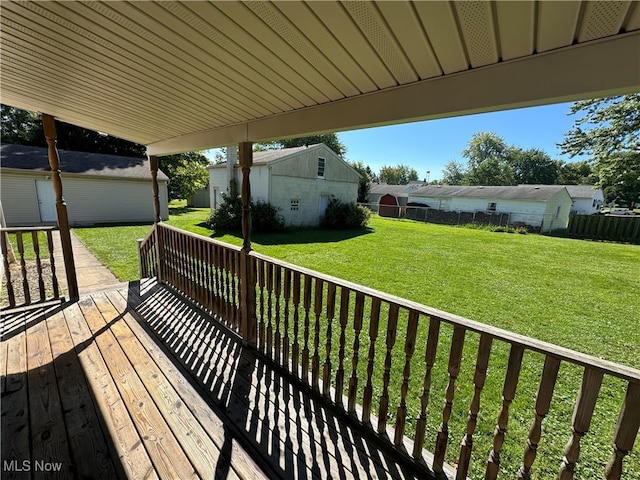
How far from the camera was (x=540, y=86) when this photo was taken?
3.98 feet

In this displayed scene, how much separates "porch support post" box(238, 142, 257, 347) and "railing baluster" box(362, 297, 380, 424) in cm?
138

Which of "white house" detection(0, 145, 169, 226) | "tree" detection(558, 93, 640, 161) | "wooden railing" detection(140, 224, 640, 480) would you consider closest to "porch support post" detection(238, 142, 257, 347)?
"wooden railing" detection(140, 224, 640, 480)

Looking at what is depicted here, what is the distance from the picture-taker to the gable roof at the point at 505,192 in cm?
1870

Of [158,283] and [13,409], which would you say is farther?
[158,283]

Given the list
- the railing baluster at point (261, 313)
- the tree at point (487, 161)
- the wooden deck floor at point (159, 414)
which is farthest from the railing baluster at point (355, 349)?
the tree at point (487, 161)

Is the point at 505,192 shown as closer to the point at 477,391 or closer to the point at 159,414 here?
the point at 477,391

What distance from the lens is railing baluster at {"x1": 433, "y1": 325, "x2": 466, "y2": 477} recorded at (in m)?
1.48

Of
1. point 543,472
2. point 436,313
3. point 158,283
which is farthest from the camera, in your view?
point 158,283

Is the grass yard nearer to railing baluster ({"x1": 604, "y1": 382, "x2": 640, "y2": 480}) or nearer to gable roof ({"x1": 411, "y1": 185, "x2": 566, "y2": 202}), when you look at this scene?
railing baluster ({"x1": 604, "y1": 382, "x2": 640, "y2": 480})

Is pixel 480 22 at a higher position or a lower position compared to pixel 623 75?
higher

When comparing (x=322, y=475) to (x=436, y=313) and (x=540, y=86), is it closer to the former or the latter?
(x=436, y=313)

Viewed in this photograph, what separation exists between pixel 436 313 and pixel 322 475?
3.82 ft

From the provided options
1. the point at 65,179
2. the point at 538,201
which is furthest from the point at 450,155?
the point at 65,179

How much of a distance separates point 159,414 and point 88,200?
14373mm
